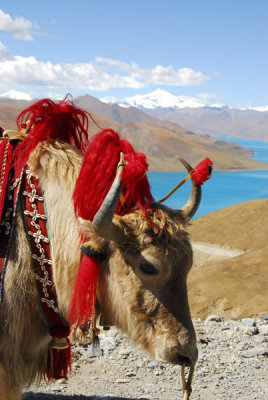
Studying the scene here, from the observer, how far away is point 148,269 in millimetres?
2162

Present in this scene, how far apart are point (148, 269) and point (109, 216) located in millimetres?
395

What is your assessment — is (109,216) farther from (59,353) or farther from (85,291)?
(59,353)

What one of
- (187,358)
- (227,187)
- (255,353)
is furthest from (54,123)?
(227,187)

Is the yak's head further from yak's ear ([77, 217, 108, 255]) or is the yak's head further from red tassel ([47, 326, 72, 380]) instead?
red tassel ([47, 326, 72, 380])

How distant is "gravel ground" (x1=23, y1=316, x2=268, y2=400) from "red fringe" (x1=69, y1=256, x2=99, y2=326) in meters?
2.02

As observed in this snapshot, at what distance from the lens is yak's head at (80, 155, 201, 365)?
85.0 inches

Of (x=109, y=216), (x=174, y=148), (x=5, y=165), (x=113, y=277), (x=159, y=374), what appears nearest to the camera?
(x=109, y=216)

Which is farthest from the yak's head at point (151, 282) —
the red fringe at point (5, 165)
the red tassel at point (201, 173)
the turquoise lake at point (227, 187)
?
the turquoise lake at point (227, 187)

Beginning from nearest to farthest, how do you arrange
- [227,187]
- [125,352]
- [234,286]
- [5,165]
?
[5,165] < [125,352] < [234,286] < [227,187]

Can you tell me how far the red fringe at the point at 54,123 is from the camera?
8.21ft

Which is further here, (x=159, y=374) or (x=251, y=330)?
(x=251, y=330)

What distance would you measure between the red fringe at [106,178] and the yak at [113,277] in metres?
0.04

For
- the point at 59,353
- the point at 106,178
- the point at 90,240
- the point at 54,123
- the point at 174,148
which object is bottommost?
the point at 174,148

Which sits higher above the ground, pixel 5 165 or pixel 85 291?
pixel 5 165
